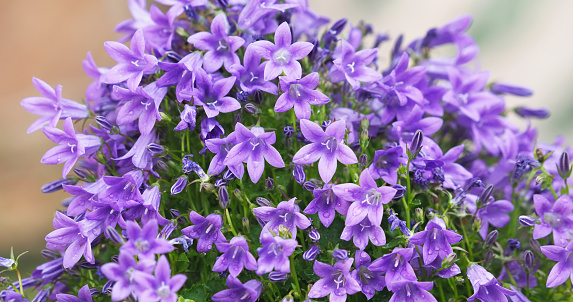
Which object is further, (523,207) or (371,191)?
(523,207)

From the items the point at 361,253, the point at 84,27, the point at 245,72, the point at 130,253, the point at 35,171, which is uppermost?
the point at 245,72

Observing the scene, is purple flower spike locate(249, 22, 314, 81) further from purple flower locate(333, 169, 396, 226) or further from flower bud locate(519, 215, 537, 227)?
flower bud locate(519, 215, 537, 227)

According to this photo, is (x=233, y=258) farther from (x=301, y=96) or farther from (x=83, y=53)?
(x=83, y=53)

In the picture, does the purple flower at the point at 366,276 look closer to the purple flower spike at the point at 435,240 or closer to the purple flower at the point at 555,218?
the purple flower spike at the point at 435,240

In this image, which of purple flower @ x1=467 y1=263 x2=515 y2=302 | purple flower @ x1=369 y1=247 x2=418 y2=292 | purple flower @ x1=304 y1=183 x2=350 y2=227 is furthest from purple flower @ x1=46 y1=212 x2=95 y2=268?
purple flower @ x1=467 y1=263 x2=515 y2=302

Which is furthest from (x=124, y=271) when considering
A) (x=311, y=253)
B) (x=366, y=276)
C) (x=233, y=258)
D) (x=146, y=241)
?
(x=366, y=276)

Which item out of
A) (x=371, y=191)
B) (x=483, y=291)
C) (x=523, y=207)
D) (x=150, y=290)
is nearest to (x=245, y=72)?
(x=371, y=191)

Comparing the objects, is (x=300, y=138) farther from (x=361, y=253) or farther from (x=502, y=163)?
(x=502, y=163)
